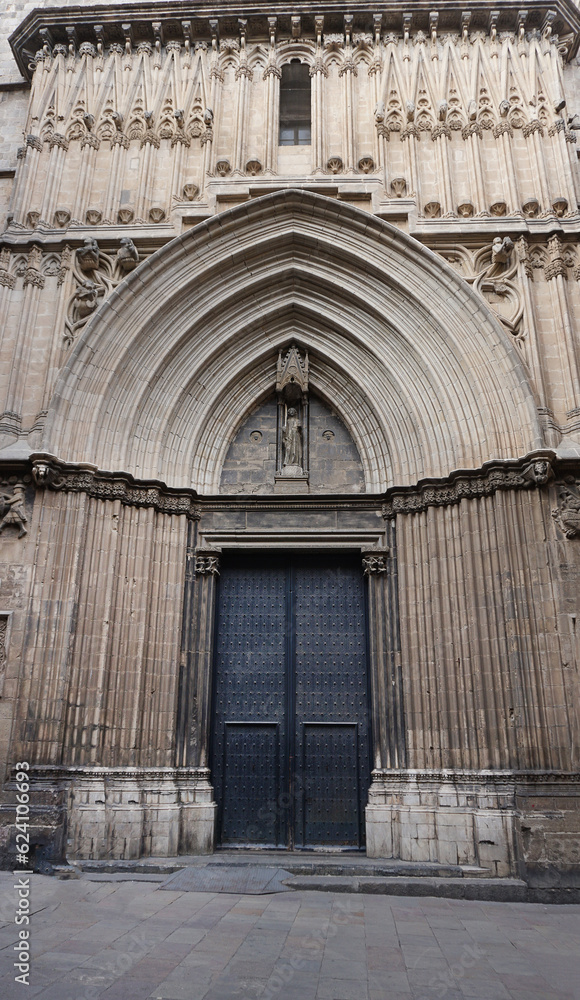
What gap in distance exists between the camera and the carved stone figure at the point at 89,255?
11.4 metres

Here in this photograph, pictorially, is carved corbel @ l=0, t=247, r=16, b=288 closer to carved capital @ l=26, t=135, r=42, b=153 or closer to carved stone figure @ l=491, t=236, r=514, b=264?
carved capital @ l=26, t=135, r=42, b=153

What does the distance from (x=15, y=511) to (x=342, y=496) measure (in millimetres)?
4866

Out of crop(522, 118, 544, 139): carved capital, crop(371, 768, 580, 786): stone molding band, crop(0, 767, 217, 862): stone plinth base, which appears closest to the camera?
crop(371, 768, 580, 786): stone molding band

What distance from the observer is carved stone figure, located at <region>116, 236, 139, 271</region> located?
11.5m

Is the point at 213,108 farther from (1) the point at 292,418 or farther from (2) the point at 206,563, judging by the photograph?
(2) the point at 206,563

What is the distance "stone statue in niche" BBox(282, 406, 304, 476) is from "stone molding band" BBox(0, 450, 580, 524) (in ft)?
1.96

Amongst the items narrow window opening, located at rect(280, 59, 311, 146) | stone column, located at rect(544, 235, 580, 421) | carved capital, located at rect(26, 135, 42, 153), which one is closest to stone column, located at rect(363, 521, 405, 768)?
stone column, located at rect(544, 235, 580, 421)

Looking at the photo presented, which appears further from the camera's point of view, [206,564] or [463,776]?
[206,564]

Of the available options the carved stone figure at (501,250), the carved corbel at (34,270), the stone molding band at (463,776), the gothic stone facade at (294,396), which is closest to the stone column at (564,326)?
the gothic stone facade at (294,396)

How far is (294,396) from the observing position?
484 inches

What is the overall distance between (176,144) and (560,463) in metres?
8.41

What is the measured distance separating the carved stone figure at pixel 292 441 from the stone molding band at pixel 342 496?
0.73 meters

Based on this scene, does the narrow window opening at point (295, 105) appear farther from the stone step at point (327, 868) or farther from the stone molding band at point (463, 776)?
the stone step at point (327, 868)

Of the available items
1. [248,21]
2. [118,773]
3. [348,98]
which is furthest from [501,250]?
[118,773]
